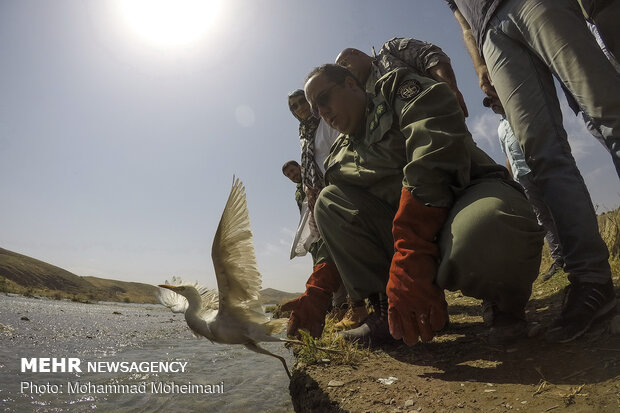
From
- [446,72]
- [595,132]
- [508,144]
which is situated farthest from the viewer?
[508,144]

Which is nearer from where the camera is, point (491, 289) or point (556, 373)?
point (556, 373)

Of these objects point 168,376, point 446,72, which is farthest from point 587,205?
point 168,376

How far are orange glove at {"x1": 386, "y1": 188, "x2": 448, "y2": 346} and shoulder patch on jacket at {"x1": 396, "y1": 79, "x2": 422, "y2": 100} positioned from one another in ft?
1.94

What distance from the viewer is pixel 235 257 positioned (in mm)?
2262

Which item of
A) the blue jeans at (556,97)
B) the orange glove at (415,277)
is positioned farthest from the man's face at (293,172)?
the orange glove at (415,277)

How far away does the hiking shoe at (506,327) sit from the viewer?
161 cm

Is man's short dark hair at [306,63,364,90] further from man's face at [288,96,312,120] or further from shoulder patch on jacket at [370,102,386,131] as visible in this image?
man's face at [288,96,312,120]

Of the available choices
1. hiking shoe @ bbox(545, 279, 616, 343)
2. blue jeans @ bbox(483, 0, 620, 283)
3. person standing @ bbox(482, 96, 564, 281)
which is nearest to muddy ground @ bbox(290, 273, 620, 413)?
hiking shoe @ bbox(545, 279, 616, 343)

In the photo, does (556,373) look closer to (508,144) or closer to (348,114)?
(348,114)

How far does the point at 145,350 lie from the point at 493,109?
4.55 meters

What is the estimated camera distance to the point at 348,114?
2164mm

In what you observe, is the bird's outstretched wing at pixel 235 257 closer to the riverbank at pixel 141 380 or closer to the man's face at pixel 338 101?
the riverbank at pixel 141 380

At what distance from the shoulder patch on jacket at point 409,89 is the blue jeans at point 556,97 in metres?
0.53

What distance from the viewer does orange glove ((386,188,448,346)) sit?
53.1 inches
